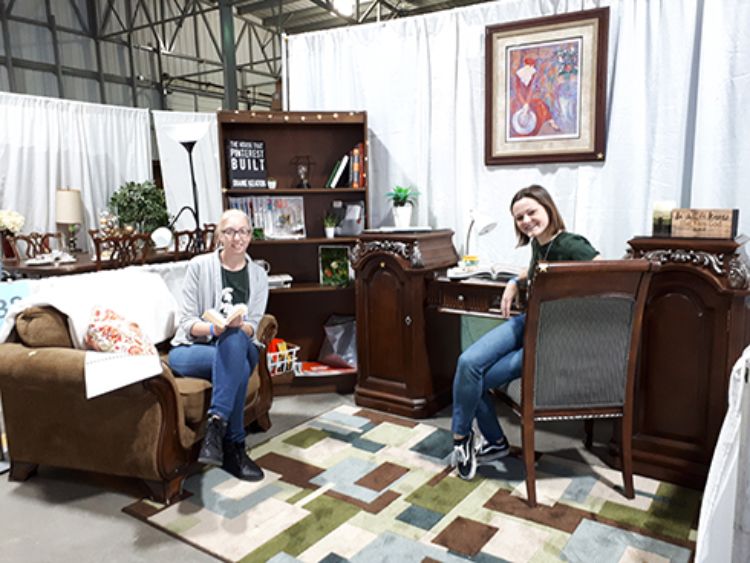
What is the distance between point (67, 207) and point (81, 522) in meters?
4.44

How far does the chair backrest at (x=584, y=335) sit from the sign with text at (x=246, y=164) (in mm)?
2190

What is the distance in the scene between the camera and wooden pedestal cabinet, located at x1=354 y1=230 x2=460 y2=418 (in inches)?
124

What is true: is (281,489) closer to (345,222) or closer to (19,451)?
(19,451)

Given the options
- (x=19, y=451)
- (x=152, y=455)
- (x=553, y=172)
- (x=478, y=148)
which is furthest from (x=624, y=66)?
(x=19, y=451)

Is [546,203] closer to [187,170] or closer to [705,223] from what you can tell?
[705,223]

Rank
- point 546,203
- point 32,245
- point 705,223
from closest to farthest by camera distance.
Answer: point 705,223
point 546,203
point 32,245

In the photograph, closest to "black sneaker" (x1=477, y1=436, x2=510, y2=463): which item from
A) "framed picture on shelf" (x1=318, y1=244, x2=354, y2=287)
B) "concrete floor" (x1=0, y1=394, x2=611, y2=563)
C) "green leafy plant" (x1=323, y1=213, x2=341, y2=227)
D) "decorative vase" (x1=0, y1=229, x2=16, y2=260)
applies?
"concrete floor" (x1=0, y1=394, x2=611, y2=563)

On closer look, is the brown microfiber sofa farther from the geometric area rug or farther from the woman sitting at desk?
the woman sitting at desk

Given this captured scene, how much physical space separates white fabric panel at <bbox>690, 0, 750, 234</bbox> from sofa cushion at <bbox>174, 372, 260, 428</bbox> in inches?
99.8

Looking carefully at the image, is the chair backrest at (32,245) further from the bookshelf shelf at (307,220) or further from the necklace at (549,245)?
the necklace at (549,245)

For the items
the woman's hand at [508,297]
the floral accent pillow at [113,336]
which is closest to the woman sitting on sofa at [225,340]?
the floral accent pillow at [113,336]

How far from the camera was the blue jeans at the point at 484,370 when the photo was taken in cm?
242

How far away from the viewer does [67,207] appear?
5840 mm

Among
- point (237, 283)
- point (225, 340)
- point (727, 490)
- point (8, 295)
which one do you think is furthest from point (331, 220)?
point (727, 490)
